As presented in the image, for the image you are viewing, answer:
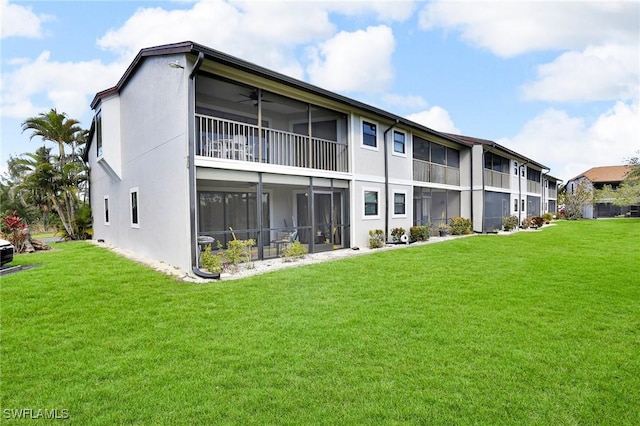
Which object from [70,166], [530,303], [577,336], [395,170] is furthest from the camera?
[70,166]

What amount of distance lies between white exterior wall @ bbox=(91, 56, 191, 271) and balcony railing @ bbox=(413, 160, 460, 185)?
12.8m

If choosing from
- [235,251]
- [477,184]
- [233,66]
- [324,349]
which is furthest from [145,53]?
[477,184]

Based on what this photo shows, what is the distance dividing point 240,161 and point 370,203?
272 inches

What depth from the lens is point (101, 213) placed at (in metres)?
18.5

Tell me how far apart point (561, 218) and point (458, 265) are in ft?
130

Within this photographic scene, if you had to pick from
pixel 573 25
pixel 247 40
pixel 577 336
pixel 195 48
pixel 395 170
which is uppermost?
pixel 247 40

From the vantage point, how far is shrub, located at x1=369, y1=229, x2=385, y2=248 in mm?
14578

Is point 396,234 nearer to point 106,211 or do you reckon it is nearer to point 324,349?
point 324,349

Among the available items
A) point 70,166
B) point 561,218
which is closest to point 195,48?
point 70,166

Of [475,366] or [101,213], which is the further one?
[101,213]

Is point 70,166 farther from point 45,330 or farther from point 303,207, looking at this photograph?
point 45,330

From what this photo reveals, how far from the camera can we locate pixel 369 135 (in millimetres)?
15305

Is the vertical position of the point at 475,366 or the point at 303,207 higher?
the point at 303,207

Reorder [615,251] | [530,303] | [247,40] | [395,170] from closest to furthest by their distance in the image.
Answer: [530,303]
[615,251]
[247,40]
[395,170]
